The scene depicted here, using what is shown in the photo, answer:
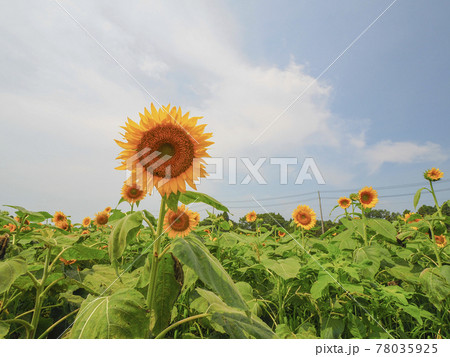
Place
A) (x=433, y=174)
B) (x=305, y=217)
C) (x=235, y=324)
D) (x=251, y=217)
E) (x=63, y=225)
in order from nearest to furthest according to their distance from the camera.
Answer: (x=235, y=324) < (x=433, y=174) < (x=305, y=217) < (x=63, y=225) < (x=251, y=217)

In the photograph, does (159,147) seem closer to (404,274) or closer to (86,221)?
(404,274)

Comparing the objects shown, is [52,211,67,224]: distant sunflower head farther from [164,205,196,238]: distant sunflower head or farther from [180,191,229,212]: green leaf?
[180,191,229,212]: green leaf

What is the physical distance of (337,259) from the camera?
1822 millimetres

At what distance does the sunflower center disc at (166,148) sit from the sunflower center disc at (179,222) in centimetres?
96

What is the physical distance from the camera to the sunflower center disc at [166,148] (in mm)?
1416

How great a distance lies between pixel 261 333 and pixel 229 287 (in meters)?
0.31

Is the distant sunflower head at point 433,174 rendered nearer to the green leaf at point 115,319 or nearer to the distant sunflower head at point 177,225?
the distant sunflower head at point 177,225

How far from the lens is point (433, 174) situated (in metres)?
3.24

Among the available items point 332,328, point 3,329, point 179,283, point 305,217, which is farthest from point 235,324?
point 305,217

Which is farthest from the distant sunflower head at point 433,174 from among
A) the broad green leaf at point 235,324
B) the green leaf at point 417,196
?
the broad green leaf at point 235,324

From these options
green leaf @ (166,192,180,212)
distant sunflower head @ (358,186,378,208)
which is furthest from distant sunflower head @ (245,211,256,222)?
green leaf @ (166,192,180,212)

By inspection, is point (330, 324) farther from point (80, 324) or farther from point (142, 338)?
point (80, 324)

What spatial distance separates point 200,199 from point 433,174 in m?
3.21

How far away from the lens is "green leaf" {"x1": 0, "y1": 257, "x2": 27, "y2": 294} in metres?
1.20
